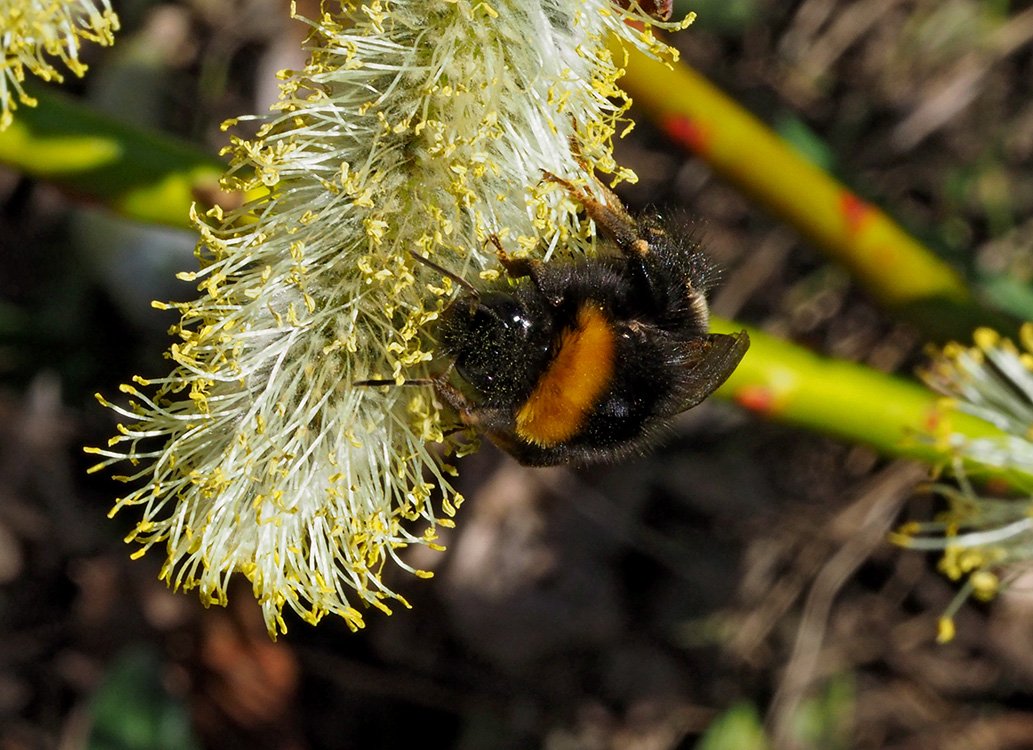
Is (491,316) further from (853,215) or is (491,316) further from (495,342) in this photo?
(853,215)

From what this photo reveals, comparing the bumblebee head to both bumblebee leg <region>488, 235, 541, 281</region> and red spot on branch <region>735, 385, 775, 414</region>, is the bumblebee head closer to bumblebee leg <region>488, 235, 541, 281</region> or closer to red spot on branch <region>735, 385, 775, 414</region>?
bumblebee leg <region>488, 235, 541, 281</region>

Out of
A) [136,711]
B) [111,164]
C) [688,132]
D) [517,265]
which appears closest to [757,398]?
[688,132]

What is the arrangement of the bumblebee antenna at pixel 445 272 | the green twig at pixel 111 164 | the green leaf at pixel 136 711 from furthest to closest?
the green leaf at pixel 136 711
the green twig at pixel 111 164
the bumblebee antenna at pixel 445 272

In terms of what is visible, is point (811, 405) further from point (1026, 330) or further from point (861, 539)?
point (861, 539)

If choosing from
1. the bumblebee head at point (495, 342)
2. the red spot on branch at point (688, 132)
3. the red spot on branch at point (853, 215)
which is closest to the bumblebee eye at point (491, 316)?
the bumblebee head at point (495, 342)

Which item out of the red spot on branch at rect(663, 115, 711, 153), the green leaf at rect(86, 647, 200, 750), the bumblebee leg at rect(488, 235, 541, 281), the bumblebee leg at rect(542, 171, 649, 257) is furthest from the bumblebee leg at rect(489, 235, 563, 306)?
the green leaf at rect(86, 647, 200, 750)

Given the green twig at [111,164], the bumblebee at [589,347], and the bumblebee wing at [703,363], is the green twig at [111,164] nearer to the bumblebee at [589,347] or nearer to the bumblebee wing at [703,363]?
the bumblebee at [589,347]
